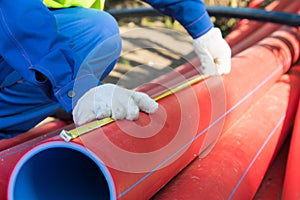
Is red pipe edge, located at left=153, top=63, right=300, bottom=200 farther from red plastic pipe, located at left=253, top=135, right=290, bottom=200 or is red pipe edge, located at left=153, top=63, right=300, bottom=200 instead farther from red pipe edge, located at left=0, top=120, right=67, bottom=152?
red pipe edge, located at left=0, top=120, right=67, bottom=152

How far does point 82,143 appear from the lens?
97cm

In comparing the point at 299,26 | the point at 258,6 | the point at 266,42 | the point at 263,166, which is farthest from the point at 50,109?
the point at 258,6

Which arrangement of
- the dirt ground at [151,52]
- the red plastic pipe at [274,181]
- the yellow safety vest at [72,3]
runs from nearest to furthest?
the red plastic pipe at [274,181] → the yellow safety vest at [72,3] → the dirt ground at [151,52]

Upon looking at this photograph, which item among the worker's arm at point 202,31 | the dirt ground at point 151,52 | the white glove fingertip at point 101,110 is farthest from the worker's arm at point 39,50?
the dirt ground at point 151,52

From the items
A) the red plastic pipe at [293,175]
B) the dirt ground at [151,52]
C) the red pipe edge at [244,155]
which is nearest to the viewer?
the red pipe edge at [244,155]

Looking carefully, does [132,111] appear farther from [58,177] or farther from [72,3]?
[72,3]

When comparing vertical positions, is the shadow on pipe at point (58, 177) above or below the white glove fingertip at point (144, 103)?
below

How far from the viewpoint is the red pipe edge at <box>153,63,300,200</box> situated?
1.33 metres

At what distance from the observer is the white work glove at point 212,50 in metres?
1.87

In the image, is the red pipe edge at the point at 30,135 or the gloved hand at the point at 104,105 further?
→ the red pipe edge at the point at 30,135

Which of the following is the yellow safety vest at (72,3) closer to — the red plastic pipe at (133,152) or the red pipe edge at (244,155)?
the red plastic pipe at (133,152)

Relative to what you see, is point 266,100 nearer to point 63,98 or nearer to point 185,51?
point 63,98

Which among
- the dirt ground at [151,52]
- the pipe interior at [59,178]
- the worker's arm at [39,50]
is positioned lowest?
the dirt ground at [151,52]

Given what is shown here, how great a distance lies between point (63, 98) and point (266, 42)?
1.53 m
